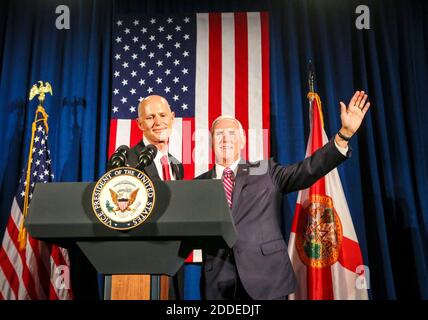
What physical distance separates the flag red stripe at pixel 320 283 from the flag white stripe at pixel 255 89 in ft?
2.75

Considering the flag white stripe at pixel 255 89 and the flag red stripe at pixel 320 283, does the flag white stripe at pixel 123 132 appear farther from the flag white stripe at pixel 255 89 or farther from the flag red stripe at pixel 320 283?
the flag red stripe at pixel 320 283

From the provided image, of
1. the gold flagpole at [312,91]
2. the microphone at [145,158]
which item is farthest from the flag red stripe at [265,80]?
the microphone at [145,158]

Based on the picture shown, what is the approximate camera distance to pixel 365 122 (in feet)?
11.9

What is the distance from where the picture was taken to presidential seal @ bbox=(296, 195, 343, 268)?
3.13 m

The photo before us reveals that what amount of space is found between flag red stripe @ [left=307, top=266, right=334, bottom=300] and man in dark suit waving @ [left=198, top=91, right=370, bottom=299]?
35 centimetres

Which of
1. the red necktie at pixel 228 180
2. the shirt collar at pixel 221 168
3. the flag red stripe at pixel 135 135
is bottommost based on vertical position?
the red necktie at pixel 228 180

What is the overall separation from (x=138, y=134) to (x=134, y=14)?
1.05 metres

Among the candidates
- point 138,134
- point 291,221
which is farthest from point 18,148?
point 291,221

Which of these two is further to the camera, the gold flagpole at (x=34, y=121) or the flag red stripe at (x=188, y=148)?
the flag red stripe at (x=188, y=148)

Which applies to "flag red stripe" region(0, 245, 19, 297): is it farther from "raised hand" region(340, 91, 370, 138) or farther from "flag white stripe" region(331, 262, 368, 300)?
"raised hand" region(340, 91, 370, 138)

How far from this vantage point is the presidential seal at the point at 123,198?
1.18 metres

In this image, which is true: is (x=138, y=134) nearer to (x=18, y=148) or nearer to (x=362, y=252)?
(x=18, y=148)

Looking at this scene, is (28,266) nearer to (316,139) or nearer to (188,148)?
(188,148)

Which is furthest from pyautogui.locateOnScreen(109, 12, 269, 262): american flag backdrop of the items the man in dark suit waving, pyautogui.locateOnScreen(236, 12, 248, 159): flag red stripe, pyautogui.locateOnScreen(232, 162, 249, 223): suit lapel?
pyautogui.locateOnScreen(232, 162, 249, 223): suit lapel
